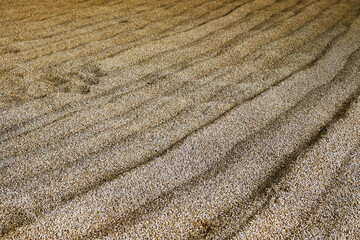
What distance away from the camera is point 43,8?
3.24 meters

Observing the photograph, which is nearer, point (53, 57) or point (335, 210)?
point (335, 210)

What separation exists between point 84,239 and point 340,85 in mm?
1583

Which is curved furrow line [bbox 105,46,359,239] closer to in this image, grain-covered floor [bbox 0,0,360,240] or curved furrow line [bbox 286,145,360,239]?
grain-covered floor [bbox 0,0,360,240]

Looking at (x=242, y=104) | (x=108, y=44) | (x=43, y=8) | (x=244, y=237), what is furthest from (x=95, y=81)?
(x=43, y=8)

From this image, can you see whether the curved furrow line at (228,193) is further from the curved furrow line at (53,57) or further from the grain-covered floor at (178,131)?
the curved furrow line at (53,57)

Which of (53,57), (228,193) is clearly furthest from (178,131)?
(53,57)

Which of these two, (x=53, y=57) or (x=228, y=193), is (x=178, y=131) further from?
(x=53, y=57)

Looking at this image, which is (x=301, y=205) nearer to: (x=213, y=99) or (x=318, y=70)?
(x=213, y=99)

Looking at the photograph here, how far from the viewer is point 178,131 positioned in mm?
1557

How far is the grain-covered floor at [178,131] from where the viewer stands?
112 centimetres

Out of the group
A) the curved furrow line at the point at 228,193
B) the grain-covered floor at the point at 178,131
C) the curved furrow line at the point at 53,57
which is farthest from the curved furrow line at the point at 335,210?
the curved furrow line at the point at 53,57

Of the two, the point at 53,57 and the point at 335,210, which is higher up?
the point at 53,57

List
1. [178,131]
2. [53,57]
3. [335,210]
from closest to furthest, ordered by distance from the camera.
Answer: [335,210] → [178,131] → [53,57]

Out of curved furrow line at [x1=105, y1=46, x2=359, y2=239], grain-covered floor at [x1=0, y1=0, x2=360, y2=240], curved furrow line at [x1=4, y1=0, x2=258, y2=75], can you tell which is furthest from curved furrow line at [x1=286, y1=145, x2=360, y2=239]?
curved furrow line at [x1=4, y1=0, x2=258, y2=75]
